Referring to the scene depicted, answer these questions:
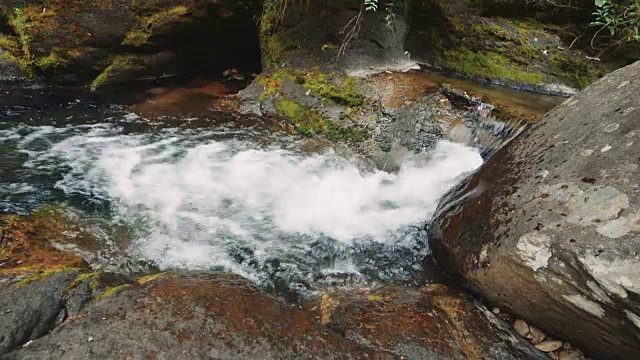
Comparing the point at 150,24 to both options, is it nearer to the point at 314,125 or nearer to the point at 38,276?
the point at 314,125

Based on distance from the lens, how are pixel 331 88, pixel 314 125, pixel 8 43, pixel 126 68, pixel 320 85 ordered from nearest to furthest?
pixel 314 125 → pixel 331 88 → pixel 320 85 → pixel 8 43 → pixel 126 68

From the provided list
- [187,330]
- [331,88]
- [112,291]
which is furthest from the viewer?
[331,88]

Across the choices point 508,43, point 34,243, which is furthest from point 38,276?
point 508,43

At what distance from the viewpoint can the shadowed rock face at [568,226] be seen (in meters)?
2.18

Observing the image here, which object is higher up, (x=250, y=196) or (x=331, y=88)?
(x=331, y=88)

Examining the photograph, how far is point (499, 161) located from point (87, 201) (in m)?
4.09

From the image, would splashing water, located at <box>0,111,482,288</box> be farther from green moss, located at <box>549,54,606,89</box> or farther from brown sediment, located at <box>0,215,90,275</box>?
green moss, located at <box>549,54,606,89</box>

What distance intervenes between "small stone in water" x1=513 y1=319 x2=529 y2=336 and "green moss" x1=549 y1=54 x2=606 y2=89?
18.4 feet

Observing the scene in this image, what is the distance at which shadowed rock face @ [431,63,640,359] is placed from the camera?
2.18 meters

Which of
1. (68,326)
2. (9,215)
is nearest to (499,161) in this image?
(68,326)

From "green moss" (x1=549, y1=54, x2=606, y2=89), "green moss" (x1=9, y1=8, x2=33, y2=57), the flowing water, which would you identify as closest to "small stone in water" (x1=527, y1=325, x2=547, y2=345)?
the flowing water

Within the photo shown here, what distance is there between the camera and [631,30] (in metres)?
6.14

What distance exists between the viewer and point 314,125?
5.82 metres

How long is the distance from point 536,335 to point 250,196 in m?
3.07
